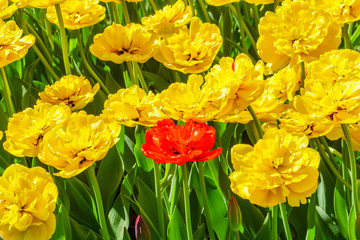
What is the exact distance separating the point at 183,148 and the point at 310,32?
386mm

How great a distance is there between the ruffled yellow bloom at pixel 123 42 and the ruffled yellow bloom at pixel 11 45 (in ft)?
0.48

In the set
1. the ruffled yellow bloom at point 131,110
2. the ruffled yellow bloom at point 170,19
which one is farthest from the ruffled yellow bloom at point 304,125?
the ruffled yellow bloom at point 170,19

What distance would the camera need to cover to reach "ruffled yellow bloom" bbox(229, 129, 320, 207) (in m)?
0.87

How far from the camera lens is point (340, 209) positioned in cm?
122

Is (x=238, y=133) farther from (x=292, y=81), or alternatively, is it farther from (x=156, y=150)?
(x=156, y=150)

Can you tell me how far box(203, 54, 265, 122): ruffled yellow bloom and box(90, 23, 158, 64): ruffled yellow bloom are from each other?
37 cm

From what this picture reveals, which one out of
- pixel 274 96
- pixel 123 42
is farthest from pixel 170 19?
pixel 274 96

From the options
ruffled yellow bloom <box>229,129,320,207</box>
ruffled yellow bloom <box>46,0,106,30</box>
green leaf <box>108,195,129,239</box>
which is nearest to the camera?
ruffled yellow bloom <box>229,129,320,207</box>

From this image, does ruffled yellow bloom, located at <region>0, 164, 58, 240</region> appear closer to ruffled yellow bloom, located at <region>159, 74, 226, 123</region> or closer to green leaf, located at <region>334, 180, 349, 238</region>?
ruffled yellow bloom, located at <region>159, 74, 226, 123</region>

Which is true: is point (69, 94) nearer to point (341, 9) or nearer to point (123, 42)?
point (123, 42)

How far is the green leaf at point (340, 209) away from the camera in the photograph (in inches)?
47.2

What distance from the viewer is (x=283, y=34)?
3.66 ft

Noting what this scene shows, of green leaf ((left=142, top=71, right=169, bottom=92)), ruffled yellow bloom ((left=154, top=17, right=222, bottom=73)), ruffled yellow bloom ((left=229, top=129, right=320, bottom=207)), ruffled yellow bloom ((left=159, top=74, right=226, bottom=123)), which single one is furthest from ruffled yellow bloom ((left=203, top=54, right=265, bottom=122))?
green leaf ((left=142, top=71, right=169, bottom=92))

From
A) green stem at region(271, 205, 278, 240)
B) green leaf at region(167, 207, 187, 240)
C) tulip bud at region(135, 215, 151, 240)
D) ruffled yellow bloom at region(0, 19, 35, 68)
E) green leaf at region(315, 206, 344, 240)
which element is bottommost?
green leaf at region(315, 206, 344, 240)
